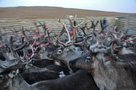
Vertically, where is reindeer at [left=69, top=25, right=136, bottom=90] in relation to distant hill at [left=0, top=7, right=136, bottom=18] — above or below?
above

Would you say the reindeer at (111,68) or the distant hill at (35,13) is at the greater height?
the reindeer at (111,68)

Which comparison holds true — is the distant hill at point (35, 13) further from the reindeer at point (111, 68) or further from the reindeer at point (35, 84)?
the reindeer at point (111, 68)

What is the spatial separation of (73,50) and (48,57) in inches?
46.7

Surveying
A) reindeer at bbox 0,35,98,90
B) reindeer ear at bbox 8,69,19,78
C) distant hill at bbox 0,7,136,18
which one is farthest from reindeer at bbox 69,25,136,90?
distant hill at bbox 0,7,136,18

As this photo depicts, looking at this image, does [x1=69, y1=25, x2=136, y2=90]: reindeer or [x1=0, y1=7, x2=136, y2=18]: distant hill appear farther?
[x1=0, y1=7, x2=136, y2=18]: distant hill

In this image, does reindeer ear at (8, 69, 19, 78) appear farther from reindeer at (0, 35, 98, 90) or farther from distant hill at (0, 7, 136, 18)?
distant hill at (0, 7, 136, 18)

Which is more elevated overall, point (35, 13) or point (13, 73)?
point (13, 73)

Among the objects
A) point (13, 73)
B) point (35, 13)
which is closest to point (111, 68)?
point (13, 73)

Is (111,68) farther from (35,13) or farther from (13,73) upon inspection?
(35,13)

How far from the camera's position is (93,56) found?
289 cm

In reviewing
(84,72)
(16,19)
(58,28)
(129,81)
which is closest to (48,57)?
(84,72)

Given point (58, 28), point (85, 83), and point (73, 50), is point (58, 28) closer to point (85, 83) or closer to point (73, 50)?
point (73, 50)

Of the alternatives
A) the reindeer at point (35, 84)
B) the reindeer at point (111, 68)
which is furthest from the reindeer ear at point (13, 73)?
the reindeer at point (111, 68)

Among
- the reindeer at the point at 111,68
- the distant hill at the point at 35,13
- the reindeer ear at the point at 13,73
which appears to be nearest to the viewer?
the reindeer ear at the point at 13,73
